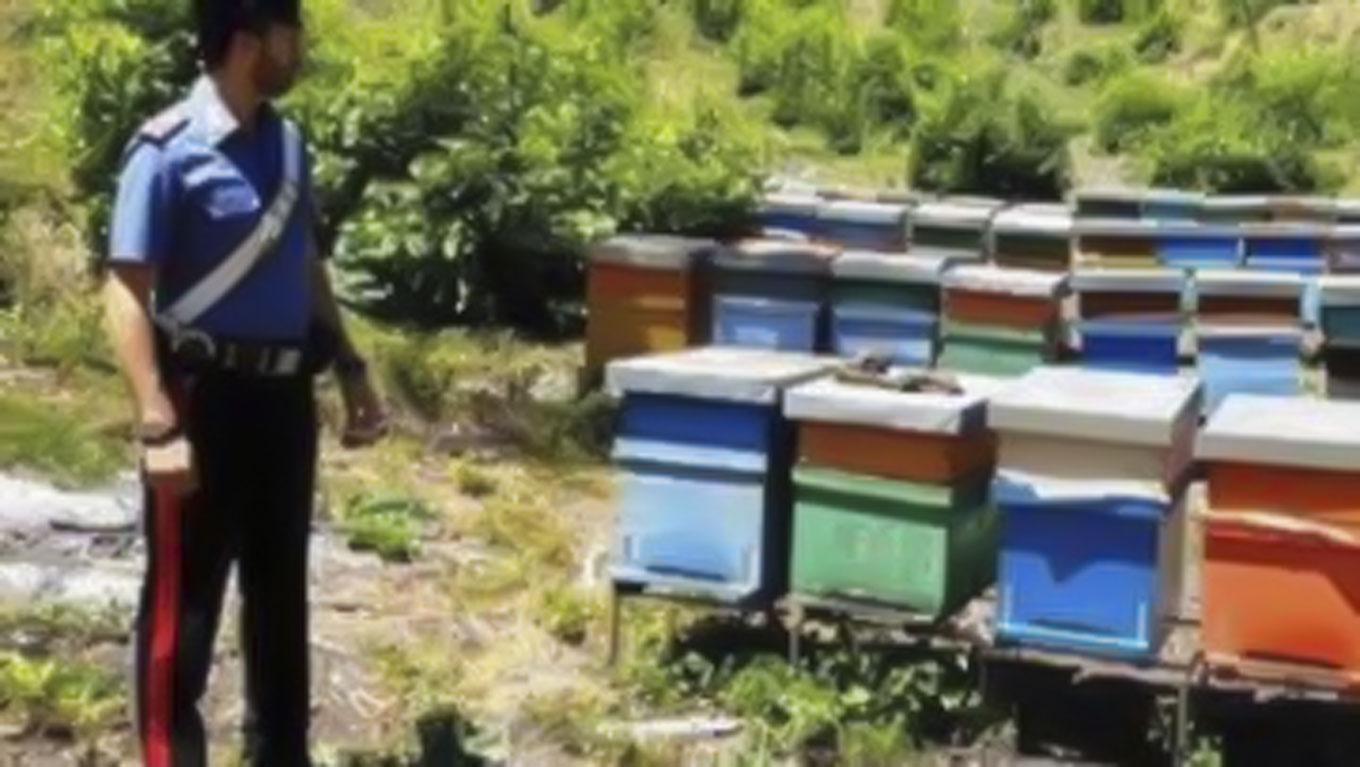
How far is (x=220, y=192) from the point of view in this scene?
3.84 metres

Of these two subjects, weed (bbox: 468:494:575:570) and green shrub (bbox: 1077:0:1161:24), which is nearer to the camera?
weed (bbox: 468:494:575:570)

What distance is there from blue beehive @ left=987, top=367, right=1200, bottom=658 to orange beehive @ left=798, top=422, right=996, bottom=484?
0.17 m

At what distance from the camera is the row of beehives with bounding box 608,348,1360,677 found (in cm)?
492

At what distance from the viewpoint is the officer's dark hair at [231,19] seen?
383 centimetres

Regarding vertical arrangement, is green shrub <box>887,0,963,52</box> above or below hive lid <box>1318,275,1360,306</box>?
above

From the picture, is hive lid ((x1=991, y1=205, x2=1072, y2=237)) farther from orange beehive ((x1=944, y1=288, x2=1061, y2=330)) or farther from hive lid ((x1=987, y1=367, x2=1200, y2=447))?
hive lid ((x1=987, y1=367, x2=1200, y2=447))

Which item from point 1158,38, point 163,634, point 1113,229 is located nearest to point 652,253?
point 1113,229

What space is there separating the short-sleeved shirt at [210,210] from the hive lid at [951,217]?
22.5ft

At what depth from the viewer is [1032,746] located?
548cm

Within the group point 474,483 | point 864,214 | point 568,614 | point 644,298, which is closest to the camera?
point 568,614

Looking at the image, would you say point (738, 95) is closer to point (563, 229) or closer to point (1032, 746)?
point (563, 229)

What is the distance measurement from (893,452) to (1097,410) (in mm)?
553

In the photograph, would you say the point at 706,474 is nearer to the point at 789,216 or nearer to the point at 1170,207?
the point at 789,216

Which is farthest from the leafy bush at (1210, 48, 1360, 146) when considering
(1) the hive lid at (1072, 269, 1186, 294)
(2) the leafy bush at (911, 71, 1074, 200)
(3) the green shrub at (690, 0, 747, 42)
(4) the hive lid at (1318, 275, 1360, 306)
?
(4) the hive lid at (1318, 275, 1360, 306)
